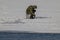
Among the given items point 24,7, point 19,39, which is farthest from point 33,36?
point 24,7

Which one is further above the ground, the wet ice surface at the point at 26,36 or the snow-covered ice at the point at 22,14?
the snow-covered ice at the point at 22,14

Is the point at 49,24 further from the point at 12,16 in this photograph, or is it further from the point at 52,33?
the point at 12,16

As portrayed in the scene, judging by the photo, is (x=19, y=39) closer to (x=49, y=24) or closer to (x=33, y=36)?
(x=33, y=36)

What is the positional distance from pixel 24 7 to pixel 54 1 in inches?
13.0

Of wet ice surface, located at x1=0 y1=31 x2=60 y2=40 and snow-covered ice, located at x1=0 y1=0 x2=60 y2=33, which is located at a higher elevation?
snow-covered ice, located at x1=0 y1=0 x2=60 y2=33

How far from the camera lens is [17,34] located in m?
2.81

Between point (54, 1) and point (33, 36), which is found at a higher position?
point (54, 1)

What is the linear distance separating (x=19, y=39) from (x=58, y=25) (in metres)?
0.46

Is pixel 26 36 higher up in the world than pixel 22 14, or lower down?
lower down

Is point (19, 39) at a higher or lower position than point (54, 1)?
lower

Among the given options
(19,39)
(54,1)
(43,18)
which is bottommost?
(19,39)

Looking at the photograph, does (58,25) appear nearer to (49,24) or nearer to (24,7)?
(49,24)

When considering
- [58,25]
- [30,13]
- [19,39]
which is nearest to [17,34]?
[19,39]

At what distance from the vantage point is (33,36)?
9.17 feet
